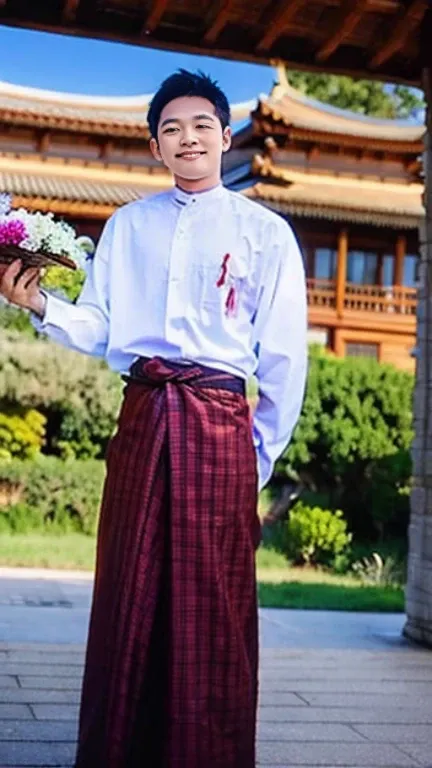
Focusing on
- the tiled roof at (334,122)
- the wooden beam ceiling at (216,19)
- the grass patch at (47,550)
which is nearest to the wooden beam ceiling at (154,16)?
the wooden beam ceiling at (216,19)

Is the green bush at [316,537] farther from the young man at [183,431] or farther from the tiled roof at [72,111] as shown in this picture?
the young man at [183,431]

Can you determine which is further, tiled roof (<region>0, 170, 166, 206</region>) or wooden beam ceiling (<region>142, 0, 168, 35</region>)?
tiled roof (<region>0, 170, 166, 206</region>)

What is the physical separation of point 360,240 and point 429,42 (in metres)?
14.3

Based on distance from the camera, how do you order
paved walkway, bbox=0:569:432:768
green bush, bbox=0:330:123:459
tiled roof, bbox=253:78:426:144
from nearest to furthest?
paved walkway, bbox=0:569:432:768, green bush, bbox=0:330:123:459, tiled roof, bbox=253:78:426:144

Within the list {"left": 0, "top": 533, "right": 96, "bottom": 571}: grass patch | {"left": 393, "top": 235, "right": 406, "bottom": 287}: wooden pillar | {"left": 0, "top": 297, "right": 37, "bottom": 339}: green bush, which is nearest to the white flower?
{"left": 0, "top": 533, "right": 96, "bottom": 571}: grass patch

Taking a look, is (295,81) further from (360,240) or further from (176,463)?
(176,463)

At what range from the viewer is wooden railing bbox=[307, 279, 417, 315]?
18031 millimetres

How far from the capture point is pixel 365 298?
1822 centimetres

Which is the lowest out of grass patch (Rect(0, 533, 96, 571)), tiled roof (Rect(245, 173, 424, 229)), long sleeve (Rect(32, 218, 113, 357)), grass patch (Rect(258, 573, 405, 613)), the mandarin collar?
grass patch (Rect(258, 573, 405, 613))

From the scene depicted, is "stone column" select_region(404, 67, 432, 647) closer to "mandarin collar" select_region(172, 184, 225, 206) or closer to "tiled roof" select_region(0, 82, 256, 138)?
"mandarin collar" select_region(172, 184, 225, 206)

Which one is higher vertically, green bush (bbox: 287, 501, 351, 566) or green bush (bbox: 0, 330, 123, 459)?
green bush (bbox: 0, 330, 123, 459)

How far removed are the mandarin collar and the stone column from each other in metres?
2.57

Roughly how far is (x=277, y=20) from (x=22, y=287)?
2.52 m

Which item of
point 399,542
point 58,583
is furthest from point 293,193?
point 58,583
